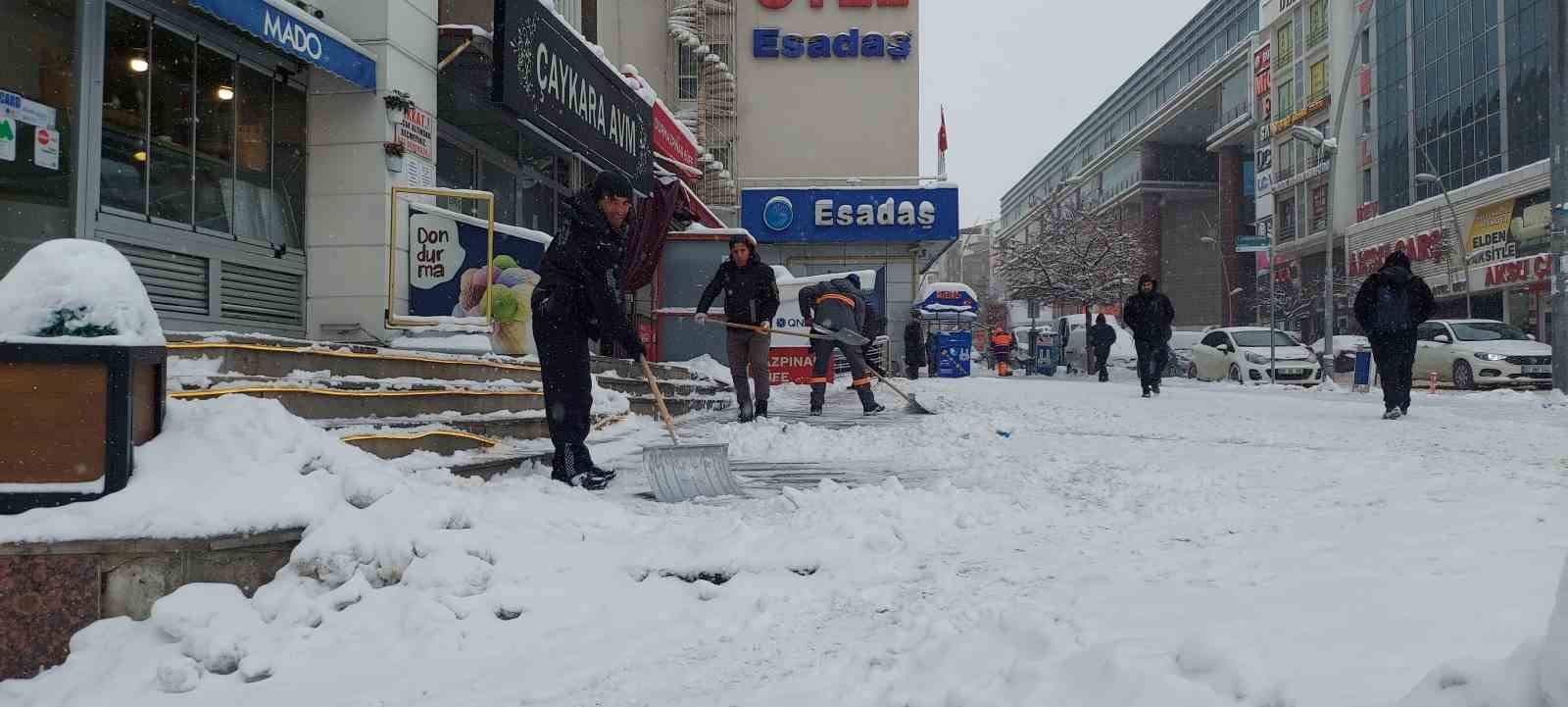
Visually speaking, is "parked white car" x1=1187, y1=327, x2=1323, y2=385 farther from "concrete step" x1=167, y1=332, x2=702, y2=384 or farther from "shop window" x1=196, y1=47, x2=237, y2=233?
"shop window" x1=196, y1=47, x2=237, y2=233

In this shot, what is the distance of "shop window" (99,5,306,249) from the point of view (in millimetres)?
7289

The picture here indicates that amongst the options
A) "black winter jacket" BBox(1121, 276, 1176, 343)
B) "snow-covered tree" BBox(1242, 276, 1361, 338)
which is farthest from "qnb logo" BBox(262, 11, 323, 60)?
"snow-covered tree" BBox(1242, 276, 1361, 338)

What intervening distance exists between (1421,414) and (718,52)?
905 inches

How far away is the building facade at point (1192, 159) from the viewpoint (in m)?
59.0

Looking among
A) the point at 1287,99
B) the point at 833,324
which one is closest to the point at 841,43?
the point at 833,324

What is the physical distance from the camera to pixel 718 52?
2914 centimetres

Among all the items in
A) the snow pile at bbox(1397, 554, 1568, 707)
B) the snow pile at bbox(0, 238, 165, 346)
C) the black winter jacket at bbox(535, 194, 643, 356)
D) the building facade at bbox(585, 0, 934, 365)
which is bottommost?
the snow pile at bbox(1397, 554, 1568, 707)

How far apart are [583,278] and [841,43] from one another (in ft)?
85.7

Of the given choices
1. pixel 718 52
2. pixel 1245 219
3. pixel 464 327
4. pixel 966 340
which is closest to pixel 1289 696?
pixel 464 327

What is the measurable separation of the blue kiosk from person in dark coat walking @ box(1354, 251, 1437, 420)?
17638mm

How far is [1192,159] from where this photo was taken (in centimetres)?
6931

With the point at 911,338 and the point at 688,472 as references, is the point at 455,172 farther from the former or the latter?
the point at 911,338

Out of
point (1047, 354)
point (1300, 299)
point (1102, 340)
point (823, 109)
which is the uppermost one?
point (823, 109)

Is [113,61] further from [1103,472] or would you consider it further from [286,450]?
[1103,472]
